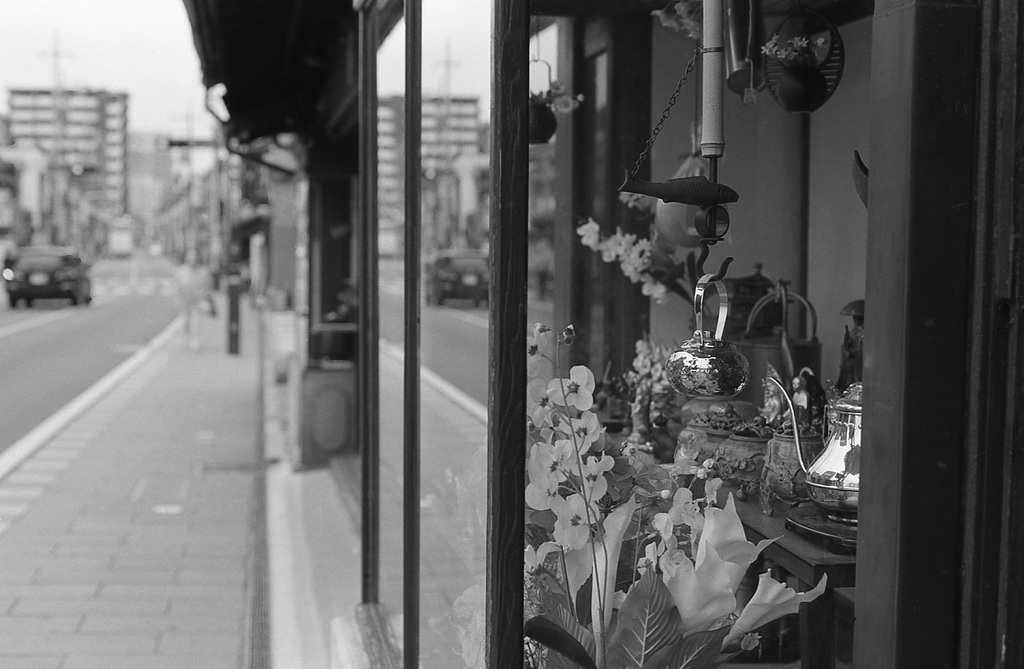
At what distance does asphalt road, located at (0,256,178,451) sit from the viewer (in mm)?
12500

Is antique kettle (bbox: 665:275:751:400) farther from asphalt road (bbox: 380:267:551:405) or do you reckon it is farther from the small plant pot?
the small plant pot

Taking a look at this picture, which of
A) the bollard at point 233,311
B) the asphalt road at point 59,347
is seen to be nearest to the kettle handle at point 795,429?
the asphalt road at point 59,347

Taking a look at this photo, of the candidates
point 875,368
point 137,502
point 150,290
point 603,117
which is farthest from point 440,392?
point 150,290

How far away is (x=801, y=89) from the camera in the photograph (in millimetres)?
2359

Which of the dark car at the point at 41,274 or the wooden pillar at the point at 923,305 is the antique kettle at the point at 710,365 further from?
the dark car at the point at 41,274

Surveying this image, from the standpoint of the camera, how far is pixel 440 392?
2738 millimetres

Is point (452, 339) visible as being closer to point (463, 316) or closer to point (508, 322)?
point (463, 316)

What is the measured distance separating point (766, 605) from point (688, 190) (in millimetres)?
717

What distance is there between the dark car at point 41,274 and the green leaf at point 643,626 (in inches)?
1285

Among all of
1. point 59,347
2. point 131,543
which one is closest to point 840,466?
point 131,543

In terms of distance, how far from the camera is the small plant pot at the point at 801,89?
7.68ft

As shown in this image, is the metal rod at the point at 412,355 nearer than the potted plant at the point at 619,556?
No

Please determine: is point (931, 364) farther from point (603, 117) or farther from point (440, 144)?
point (440, 144)

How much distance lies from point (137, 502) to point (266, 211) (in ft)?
50.4
